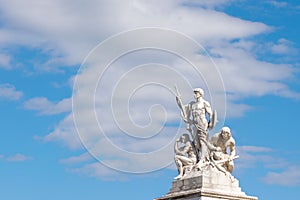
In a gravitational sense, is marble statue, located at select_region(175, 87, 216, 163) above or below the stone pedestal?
above

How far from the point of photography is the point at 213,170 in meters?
35.5

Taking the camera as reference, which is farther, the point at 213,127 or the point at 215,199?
the point at 213,127

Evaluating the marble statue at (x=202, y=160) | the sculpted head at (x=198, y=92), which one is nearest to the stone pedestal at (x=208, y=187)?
the marble statue at (x=202, y=160)

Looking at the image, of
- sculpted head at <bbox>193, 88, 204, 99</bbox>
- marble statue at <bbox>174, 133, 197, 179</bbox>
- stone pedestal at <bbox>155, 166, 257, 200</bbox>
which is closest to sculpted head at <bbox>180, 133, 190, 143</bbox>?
marble statue at <bbox>174, 133, 197, 179</bbox>

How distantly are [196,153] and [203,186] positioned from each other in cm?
244

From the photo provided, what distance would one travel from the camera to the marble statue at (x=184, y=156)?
36.3 meters

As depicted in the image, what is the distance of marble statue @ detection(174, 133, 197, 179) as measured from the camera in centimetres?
3631

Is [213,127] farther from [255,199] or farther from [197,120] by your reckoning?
[255,199]

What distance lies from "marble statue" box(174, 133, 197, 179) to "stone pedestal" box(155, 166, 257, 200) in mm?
468

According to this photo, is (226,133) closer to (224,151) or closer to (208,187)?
(224,151)

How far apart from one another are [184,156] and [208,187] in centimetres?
241

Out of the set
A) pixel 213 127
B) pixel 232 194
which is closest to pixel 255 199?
pixel 232 194

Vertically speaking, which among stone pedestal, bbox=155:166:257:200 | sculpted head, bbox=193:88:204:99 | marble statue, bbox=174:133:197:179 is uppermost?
sculpted head, bbox=193:88:204:99

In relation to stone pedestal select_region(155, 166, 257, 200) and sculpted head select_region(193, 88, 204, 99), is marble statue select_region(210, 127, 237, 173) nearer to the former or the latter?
stone pedestal select_region(155, 166, 257, 200)
